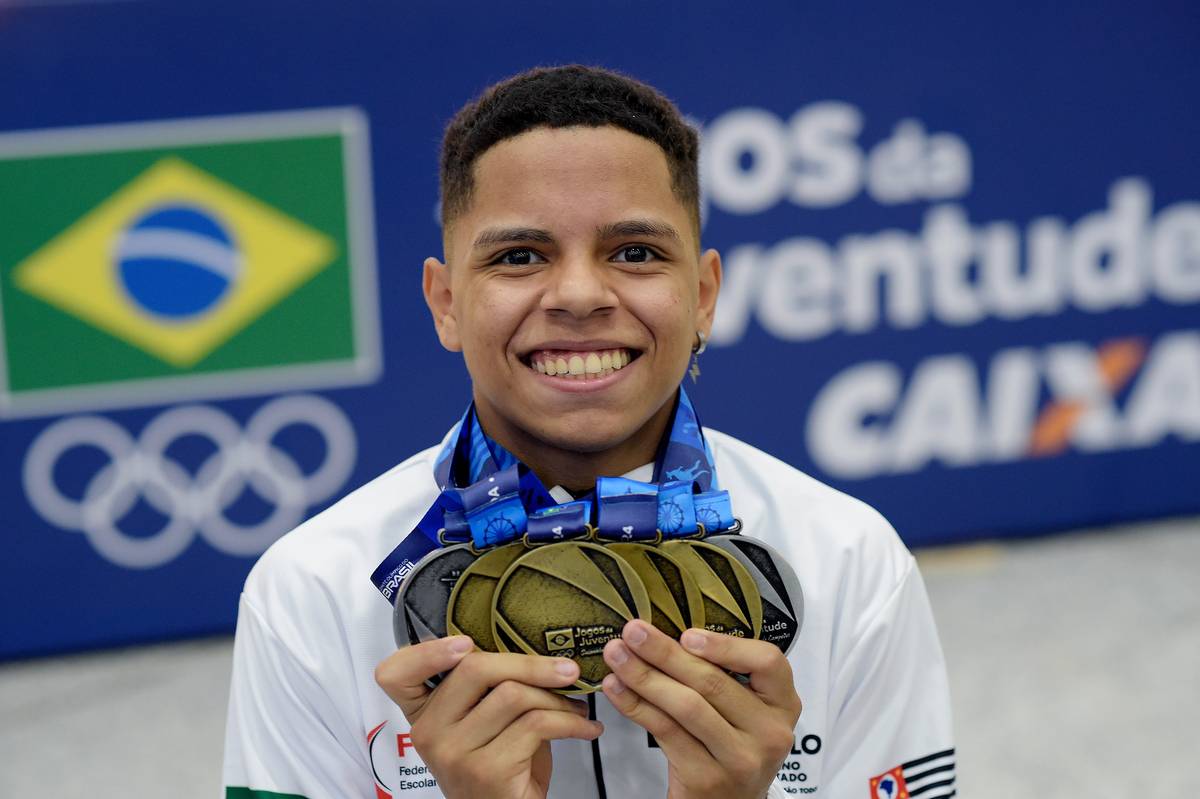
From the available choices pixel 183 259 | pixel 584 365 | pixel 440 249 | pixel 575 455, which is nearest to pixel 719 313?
pixel 440 249

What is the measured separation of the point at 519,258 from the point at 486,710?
19.3 inches

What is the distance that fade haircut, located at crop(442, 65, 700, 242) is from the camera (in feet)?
4.24

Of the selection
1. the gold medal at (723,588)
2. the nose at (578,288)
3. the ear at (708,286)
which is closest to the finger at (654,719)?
the gold medal at (723,588)

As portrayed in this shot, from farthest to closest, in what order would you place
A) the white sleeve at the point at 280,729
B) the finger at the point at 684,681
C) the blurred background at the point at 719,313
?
Result: the blurred background at the point at 719,313, the white sleeve at the point at 280,729, the finger at the point at 684,681

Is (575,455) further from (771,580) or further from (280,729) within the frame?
(280,729)

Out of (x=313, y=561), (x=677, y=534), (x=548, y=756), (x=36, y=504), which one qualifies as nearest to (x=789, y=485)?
(x=677, y=534)

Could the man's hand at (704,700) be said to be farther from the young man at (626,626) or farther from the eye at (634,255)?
the eye at (634,255)

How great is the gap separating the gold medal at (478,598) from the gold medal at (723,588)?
→ 0.58ft

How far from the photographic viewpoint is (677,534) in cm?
124

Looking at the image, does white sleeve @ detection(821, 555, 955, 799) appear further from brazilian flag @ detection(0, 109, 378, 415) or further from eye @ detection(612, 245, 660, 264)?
brazilian flag @ detection(0, 109, 378, 415)

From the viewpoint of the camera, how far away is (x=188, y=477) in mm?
3637

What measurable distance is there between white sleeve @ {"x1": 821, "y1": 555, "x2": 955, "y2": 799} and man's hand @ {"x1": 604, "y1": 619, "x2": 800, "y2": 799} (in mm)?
240

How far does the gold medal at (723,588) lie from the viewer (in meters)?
1.21

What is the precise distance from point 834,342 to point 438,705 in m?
3.15
